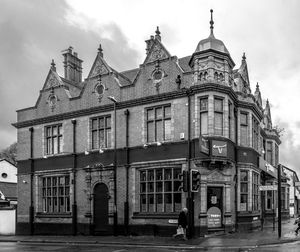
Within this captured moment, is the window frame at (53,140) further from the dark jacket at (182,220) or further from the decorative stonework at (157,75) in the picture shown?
the dark jacket at (182,220)

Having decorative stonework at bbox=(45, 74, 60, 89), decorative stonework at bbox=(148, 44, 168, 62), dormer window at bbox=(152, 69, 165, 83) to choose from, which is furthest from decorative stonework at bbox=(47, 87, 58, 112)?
dormer window at bbox=(152, 69, 165, 83)

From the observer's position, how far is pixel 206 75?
25906mm

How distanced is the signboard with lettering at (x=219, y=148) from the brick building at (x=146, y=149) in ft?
0.18

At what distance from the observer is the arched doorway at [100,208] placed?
96.2 ft

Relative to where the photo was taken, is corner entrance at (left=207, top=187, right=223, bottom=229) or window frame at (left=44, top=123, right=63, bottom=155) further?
window frame at (left=44, top=123, right=63, bottom=155)

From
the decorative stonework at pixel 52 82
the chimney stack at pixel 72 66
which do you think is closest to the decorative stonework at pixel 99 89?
the decorative stonework at pixel 52 82

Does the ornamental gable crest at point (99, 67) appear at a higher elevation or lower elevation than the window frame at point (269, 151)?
higher

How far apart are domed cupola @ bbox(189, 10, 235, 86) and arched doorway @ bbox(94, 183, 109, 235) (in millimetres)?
9519

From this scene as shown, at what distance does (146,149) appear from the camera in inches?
1096

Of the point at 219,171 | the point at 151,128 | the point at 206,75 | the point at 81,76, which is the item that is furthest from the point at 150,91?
the point at 81,76

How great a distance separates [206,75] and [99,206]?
11.0 m

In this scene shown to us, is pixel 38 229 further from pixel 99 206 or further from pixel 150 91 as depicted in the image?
pixel 150 91

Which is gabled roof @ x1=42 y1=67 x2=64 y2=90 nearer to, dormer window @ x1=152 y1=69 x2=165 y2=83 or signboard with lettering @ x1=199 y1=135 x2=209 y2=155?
dormer window @ x1=152 y1=69 x2=165 y2=83

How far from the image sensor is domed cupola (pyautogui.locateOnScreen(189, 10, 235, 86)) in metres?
25.9
